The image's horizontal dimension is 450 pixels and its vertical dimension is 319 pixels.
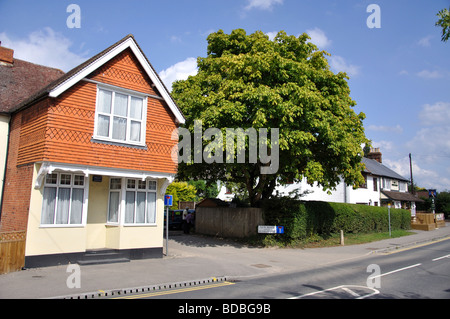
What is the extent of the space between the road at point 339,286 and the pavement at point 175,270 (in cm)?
82

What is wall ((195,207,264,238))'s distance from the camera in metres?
Answer: 20.5

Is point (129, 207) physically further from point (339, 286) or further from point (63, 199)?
point (339, 286)

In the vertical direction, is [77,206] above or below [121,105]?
below

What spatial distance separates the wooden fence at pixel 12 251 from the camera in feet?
35.1

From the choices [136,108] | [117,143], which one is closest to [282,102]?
[136,108]

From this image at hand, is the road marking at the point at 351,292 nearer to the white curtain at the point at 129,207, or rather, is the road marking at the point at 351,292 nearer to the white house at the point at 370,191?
the white curtain at the point at 129,207

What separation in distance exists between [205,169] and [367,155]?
39.4 meters

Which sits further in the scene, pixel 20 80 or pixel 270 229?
pixel 270 229

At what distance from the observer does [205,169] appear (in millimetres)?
20453

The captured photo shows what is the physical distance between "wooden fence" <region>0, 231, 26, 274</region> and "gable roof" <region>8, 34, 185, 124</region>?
491 cm

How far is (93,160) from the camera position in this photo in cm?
1277

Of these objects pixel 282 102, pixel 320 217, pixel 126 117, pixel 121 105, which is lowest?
pixel 320 217

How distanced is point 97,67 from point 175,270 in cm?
825

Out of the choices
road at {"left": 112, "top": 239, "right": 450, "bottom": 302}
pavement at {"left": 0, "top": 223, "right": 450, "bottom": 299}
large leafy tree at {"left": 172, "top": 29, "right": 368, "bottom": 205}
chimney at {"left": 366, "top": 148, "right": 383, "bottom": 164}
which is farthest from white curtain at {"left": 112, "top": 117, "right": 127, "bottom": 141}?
chimney at {"left": 366, "top": 148, "right": 383, "bottom": 164}
